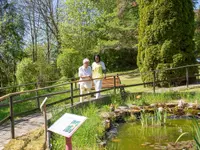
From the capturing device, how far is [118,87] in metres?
10.1

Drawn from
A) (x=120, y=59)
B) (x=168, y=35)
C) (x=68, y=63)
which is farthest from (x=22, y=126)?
(x=120, y=59)

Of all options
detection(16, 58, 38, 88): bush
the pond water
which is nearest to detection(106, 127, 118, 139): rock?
the pond water

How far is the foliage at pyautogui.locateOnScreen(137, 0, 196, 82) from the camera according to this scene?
1188 centimetres

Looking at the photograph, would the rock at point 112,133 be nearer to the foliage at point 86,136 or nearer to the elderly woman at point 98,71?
the foliage at point 86,136

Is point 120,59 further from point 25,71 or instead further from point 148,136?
point 148,136

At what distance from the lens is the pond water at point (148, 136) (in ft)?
19.1

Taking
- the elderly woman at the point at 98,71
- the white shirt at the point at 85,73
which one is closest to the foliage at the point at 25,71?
the elderly woman at the point at 98,71

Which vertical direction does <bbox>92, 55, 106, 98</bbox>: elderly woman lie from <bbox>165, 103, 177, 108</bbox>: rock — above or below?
above

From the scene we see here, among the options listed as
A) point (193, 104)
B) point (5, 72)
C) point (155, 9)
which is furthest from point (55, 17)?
point (193, 104)

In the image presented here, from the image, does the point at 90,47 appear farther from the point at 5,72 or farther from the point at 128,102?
the point at 128,102

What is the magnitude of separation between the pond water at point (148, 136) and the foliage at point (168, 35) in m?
4.54

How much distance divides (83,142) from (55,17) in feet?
90.4

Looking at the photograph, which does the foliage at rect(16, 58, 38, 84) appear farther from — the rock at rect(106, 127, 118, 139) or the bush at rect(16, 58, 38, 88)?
the rock at rect(106, 127, 118, 139)

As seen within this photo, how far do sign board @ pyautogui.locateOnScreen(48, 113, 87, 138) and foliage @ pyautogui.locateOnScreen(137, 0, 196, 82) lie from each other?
8.67 meters
